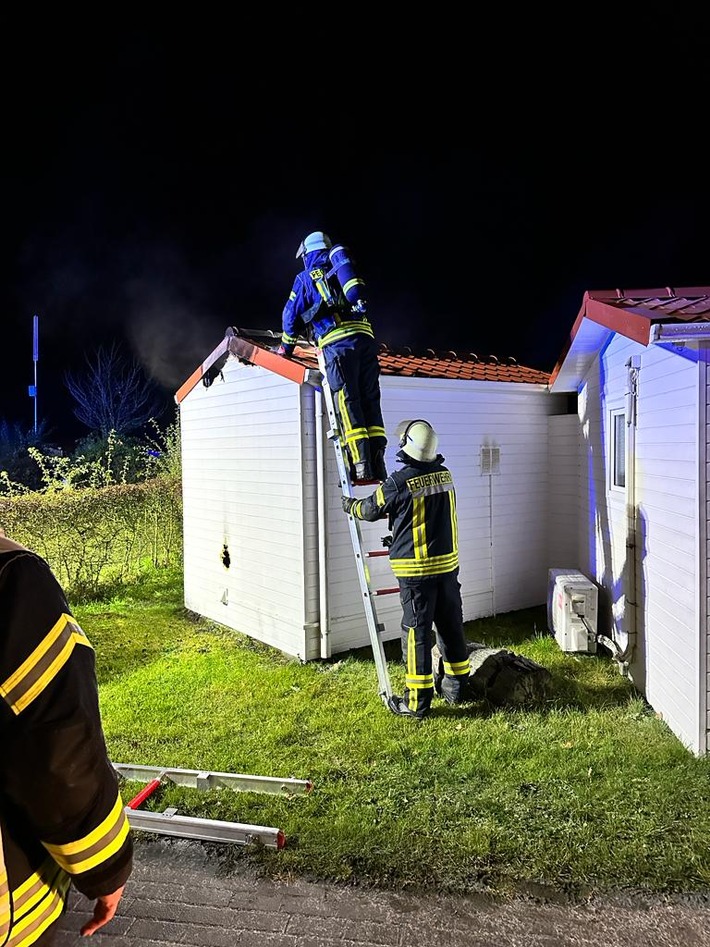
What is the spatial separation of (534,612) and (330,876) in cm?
563

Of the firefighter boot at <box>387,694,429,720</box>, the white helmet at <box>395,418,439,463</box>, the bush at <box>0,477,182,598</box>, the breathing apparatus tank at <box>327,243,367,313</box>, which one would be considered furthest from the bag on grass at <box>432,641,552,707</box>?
the bush at <box>0,477,182,598</box>

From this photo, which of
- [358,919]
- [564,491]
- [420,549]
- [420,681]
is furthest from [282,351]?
[358,919]

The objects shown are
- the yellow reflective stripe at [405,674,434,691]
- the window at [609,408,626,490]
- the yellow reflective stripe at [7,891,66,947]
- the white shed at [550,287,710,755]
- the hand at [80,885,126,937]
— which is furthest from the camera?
the window at [609,408,626,490]

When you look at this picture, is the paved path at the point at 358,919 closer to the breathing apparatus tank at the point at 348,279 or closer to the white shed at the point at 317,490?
the white shed at the point at 317,490

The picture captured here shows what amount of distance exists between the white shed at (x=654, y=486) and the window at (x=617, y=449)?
0.01m

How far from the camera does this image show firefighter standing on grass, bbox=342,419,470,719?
16.3ft

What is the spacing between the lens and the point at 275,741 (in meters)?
4.72

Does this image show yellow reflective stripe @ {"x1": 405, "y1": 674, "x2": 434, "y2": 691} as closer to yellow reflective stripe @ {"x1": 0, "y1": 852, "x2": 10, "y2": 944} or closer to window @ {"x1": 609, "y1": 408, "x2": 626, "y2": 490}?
window @ {"x1": 609, "y1": 408, "x2": 626, "y2": 490}

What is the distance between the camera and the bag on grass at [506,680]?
5.17 m

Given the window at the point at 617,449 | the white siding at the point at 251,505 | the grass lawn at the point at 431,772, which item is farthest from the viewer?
the white siding at the point at 251,505

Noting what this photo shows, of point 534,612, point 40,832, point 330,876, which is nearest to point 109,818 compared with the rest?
point 40,832

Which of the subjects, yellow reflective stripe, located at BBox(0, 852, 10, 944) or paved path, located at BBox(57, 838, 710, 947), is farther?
paved path, located at BBox(57, 838, 710, 947)

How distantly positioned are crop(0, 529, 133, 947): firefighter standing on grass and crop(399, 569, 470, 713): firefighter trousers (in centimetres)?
366

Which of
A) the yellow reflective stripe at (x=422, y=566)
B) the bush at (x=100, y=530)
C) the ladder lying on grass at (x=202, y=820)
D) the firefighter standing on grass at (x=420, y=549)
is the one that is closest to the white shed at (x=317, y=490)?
the firefighter standing on grass at (x=420, y=549)
